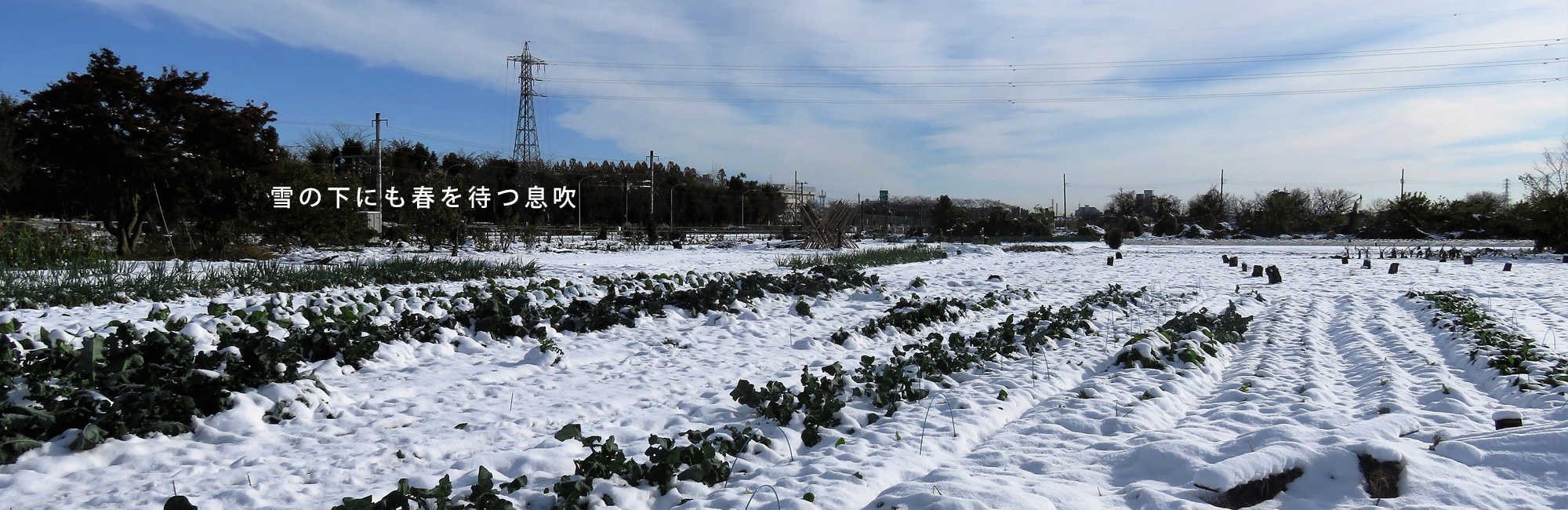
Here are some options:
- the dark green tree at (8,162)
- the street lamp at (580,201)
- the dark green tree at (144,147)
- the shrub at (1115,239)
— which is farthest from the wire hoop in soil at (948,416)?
the street lamp at (580,201)

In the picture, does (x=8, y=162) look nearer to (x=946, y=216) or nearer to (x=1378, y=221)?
(x=946, y=216)

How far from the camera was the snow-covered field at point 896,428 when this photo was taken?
3121 mm

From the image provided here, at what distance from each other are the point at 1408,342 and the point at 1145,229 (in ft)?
136

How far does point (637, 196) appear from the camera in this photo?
189ft

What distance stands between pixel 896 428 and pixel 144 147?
1512 centimetres

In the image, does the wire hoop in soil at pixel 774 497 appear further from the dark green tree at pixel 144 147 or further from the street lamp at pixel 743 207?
the street lamp at pixel 743 207

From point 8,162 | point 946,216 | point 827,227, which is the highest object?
point 8,162

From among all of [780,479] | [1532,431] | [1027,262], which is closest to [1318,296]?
[1027,262]

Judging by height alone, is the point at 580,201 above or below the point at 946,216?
above

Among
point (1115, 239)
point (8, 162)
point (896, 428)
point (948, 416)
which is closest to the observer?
point (896, 428)

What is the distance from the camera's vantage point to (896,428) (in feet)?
14.4

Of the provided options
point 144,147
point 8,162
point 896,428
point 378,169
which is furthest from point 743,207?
point 896,428

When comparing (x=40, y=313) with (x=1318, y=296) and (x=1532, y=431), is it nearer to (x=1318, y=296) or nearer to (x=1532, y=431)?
(x=1532, y=431)

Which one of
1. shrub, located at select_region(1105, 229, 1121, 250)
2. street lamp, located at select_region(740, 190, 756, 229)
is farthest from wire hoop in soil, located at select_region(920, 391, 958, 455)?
street lamp, located at select_region(740, 190, 756, 229)
